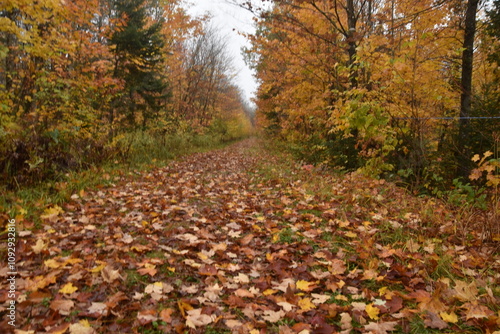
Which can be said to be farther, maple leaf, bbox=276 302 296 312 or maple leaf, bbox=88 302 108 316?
maple leaf, bbox=276 302 296 312

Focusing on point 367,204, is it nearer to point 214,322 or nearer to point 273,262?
point 273,262

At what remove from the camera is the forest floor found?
6.89ft

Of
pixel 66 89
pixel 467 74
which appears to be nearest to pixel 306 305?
pixel 66 89

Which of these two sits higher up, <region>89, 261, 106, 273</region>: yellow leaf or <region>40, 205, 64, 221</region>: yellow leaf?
<region>40, 205, 64, 221</region>: yellow leaf

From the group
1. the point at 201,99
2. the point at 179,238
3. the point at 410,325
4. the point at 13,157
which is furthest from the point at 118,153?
the point at 201,99

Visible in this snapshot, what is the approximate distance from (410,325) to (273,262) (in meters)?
1.36

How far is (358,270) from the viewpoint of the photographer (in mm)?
2887

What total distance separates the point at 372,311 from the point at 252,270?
1.15 metres

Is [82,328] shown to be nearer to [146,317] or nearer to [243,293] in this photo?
[146,317]

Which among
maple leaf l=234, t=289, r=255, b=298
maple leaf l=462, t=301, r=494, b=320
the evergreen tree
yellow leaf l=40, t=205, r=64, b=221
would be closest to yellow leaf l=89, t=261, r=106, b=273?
maple leaf l=234, t=289, r=255, b=298

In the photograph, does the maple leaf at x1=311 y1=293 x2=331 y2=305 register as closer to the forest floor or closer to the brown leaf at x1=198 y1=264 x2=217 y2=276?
the forest floor

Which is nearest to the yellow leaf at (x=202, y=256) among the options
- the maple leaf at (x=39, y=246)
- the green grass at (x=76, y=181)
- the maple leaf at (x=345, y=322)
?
the maple leaf at (x=345, y=322)

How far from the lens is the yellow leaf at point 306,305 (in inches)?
90.2

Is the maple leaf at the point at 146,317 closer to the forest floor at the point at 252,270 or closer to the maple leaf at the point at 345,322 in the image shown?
the forest floor at the point at 252,270
